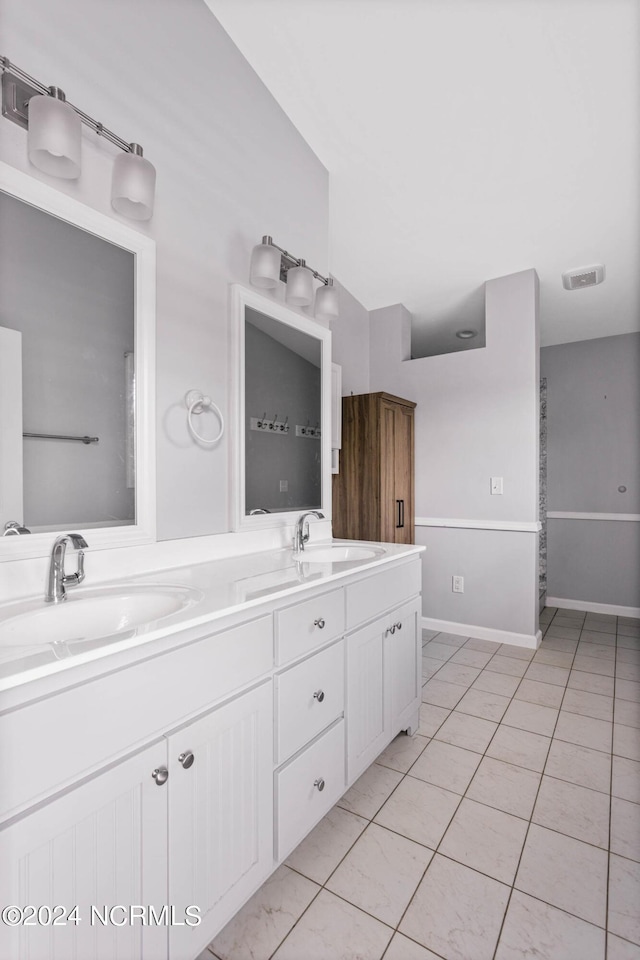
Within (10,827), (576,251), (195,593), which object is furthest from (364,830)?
(576,251)

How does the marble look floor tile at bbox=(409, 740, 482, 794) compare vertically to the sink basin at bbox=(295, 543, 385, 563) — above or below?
below

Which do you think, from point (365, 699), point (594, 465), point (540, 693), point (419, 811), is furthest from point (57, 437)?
point (594, 465)

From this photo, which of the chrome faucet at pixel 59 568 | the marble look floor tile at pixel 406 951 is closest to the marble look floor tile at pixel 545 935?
the marble look floor tile at pixel 406 951

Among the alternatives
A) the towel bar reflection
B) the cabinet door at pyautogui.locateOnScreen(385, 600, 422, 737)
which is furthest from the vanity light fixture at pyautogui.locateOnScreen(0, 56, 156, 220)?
the cabinet door at pyautogui.locateOnScreen(385, 600, 422, 737)

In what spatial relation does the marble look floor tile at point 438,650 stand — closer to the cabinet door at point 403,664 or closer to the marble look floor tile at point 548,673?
the marble look floor tile at point 548,673

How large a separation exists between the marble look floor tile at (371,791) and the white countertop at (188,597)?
0.84m

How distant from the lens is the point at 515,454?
10.4 ft

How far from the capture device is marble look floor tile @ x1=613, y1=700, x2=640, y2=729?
217cm

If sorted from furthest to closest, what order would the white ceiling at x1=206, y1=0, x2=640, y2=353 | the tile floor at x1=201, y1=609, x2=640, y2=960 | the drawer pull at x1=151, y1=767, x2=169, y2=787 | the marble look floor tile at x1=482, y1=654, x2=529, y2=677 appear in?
the marble look floor tile at x1=482, y1=654, x2=529, y2=677 → the white ceiling at x1=206, y1=0, x2=640, y2=353 → the tile floor at x1=201, y1=609, x2=640, y2=960 → the drawer pull at x1=151, y1=767, x2=169, y2=787

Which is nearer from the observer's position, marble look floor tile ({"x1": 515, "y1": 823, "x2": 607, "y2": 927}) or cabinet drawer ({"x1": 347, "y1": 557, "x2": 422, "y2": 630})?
marble look floor tile ({"x1": 515, "y1": 823, "x2": 607, "y2": 927})

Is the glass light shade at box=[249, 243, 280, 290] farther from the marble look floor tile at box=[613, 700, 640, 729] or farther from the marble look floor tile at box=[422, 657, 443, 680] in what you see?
the marble look floor tile at box=[613, 700, 640, 729]

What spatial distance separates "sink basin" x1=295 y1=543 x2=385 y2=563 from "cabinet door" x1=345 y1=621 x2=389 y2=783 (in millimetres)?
325

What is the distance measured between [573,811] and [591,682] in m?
1.23

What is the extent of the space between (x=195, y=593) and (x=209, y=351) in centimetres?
89
